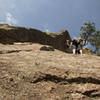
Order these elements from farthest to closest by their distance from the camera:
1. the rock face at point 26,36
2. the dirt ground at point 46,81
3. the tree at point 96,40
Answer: the tree at point 96,40
the rock face at point 26,36
the dirt ground at point 46,81

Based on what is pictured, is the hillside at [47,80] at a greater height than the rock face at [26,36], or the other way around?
the rock face at [26,36]

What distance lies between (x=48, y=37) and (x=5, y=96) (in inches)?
1071

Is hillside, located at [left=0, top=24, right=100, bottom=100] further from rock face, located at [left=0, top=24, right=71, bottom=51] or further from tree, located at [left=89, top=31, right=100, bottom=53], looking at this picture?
tree, located at [left=89, top=31, right=100, bottom=53]

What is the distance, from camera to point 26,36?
26703 mm

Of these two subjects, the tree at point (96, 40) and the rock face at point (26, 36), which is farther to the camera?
the tree at point (96, 40)

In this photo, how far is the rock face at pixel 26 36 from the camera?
2288cm

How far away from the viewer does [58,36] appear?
37156 mm

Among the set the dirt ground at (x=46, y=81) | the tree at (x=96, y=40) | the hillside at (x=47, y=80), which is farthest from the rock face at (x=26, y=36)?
the tree at (x=96, y=40)

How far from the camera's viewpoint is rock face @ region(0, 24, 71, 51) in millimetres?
22884

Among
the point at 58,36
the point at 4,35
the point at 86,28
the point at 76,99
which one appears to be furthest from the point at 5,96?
the point at 86,28

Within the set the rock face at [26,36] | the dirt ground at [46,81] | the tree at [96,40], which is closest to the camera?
the dirt ground at [46,81]

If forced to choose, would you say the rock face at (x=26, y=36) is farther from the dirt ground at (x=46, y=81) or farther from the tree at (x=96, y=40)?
the tree at (x=96, y=40)

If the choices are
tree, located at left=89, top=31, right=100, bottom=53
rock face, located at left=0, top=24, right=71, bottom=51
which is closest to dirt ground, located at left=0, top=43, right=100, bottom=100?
rock face, located at left=0, top=24, right=71, bottom=51

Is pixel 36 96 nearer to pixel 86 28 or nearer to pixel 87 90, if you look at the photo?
pixel 87 90
